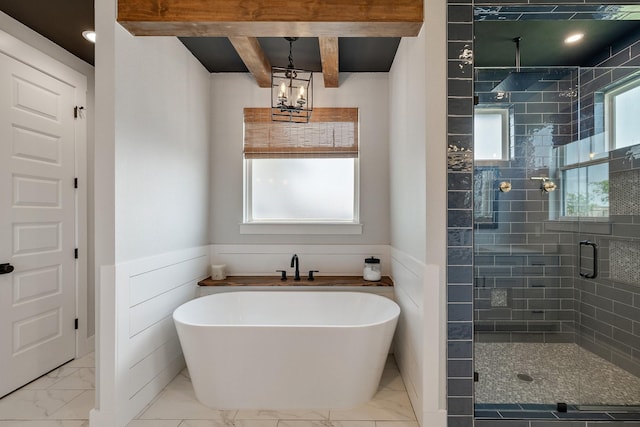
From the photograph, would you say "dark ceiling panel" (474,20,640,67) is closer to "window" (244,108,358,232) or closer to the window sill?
"window" (244,108,358,232)

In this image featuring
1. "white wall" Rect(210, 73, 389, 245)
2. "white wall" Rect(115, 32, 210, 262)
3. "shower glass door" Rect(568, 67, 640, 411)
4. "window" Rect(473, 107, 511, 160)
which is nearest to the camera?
"white wall" Rect(115, 32, 210, 262)

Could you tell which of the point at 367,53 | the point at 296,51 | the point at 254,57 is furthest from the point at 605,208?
the point at 254,57

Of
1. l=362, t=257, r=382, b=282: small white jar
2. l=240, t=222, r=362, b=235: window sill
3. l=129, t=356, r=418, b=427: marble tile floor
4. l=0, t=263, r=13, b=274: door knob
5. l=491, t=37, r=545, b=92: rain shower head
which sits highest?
l=491, t=37, r=545, b=92: rain shower head

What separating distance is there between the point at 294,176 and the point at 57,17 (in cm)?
214

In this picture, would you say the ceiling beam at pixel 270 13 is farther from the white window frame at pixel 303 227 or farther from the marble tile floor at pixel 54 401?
the marble tile floor at pixel 54 401

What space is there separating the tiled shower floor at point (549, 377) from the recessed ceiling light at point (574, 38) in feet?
7.53

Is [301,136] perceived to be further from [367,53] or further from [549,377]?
[549,377]

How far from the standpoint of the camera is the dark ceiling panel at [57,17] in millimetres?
2209

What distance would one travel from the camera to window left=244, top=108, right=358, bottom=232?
331cm

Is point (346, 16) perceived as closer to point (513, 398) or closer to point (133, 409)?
point (513, 398)

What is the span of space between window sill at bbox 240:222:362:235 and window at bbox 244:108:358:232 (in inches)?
2.0

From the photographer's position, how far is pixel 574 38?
257cm

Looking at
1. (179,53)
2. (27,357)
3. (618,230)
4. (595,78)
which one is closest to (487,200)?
(618,230)

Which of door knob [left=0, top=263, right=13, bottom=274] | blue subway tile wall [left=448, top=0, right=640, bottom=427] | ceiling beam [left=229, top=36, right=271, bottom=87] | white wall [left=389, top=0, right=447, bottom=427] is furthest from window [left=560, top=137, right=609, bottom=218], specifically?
door knob [left=0, top=263, right=13, bottom=274]
